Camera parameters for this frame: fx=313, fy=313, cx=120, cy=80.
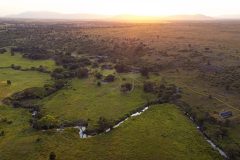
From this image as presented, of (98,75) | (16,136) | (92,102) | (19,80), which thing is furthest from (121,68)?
(16,136)

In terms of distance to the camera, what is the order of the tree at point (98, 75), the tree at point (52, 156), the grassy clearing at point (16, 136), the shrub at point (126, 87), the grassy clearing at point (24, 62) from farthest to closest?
the grassy clearing at point (24, 62) → the tree at point (98, 75) → the shrub at point (126, 87) → the grassy clearing at point (16, 136) → the tree at point (52, 156)

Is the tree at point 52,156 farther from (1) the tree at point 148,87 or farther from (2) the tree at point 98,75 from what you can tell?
(2) the tree at point 98,75

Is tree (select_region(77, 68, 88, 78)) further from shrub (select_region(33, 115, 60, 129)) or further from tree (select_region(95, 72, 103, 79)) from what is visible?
shrub (select_region(33, 115, 60, 129))

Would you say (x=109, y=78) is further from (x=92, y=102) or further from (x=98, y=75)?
(x=92, y=102)

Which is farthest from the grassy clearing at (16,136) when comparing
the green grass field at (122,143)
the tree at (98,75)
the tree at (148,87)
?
the tree at (148,87)

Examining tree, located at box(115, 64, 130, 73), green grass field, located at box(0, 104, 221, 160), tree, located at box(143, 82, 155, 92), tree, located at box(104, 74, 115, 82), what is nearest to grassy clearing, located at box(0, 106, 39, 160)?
green grass field, located at box(0, 104, 221, 160)

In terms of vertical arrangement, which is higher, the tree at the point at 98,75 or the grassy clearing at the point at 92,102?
the tree at the point at 98,75

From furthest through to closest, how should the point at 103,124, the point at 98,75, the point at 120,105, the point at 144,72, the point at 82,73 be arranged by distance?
the point at 144,72
the point at 82,73
the point at 98,75
the point at 120,105
the point at 103,124
